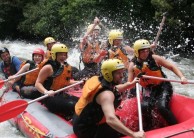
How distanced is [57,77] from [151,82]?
4.77 ft

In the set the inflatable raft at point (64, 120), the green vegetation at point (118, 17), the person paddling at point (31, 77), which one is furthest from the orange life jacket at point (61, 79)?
the green vegetation at point (118, 17)

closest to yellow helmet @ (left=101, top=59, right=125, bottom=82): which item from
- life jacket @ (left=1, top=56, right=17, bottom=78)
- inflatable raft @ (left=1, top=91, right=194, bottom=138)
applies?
inflatable raft @ (left=1, top=91, right=194, bottom=138)

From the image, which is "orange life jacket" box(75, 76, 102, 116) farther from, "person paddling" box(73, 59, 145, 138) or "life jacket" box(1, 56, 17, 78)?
"life jacket" box(1, 56, 17, 78)

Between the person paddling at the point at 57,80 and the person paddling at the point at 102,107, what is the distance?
1069 mm

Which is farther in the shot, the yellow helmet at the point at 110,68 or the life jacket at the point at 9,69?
the life jacket at the point at 9,69

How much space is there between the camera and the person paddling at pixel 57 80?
5.09 m

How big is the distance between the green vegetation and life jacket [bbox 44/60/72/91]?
7476mm

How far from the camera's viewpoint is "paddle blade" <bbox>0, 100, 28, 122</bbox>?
474 centimetres

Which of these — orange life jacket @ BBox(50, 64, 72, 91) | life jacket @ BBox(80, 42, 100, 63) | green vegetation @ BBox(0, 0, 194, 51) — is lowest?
orange life jacket @ BBox(50, 64, 72, 91)

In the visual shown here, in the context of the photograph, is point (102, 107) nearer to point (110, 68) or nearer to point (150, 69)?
point (110, 68)

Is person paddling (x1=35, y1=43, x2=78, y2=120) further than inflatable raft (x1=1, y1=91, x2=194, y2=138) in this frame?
Yes

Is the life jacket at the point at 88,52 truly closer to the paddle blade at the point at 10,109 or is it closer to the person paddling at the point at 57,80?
the person paddling at the point at 57,80

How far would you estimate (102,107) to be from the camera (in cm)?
354

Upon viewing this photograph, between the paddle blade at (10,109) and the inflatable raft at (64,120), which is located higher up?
the paddle blade at (10,109)
